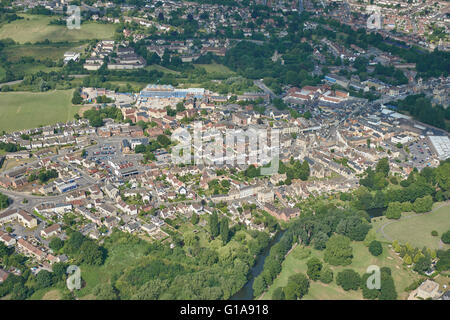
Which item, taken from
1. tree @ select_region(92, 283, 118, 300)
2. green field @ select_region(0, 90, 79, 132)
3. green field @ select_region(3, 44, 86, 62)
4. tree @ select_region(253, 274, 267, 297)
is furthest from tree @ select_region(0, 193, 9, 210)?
green field @ select_region(3, 44, 86, 62)

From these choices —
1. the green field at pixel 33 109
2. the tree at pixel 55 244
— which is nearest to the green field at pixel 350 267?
the tree at pixel 55 244

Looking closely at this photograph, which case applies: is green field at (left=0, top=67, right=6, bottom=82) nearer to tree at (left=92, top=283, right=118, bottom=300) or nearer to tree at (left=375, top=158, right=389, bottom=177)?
tree at (left=92, top=283, right=118, bottom=300)

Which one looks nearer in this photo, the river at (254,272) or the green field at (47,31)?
the river at (254,272)

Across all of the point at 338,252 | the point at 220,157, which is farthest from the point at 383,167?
the point at 338,252

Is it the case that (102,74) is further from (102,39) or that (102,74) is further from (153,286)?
(153,286)

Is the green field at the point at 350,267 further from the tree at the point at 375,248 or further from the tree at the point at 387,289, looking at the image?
the tree at the point at 387,289
